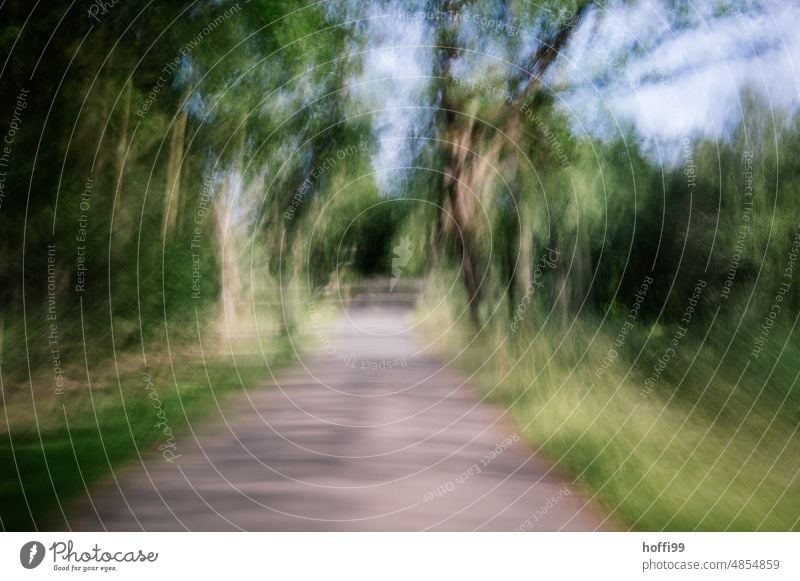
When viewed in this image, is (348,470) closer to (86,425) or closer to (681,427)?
(86,425)

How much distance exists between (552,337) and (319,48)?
11.7ft

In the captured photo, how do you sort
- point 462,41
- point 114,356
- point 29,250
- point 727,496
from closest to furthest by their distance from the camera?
point 727,496, point 29,250, point 114,356, point 462,41

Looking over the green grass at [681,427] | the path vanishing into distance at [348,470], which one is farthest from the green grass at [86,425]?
the green grass at [681,427]

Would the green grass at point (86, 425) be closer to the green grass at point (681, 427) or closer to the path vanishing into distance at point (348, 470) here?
the path vanishing into distance at point (348, 470)

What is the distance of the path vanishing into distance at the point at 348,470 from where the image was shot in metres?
5.80

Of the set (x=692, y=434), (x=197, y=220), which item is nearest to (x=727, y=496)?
(x=692, y=434)

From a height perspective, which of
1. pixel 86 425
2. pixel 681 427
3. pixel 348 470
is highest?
pixel 86 425

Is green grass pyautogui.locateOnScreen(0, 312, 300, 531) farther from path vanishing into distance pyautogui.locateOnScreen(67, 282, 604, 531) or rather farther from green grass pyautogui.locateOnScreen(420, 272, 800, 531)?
green grass pyautogui.locateOnScreen(420, 272, 800, 531)

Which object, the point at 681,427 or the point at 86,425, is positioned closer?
the point at 681,427

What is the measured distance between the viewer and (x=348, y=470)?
21.5 ft

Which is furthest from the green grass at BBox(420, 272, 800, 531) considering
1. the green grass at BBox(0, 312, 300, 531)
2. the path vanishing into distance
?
the green grass at BBox(0, 312, 300, 531)

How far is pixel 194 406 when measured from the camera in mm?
7371

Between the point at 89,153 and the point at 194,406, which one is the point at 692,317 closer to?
the point at 194,406

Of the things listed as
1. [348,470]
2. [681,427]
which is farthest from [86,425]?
[681,427]
